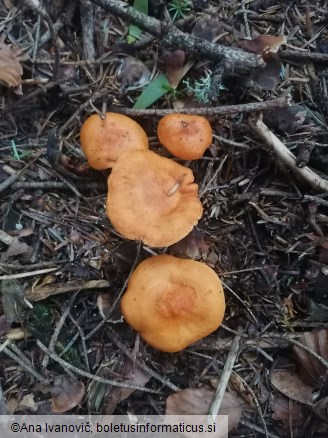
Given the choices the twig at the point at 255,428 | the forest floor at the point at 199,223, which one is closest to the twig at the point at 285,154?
the forest floor at the point at 199,223

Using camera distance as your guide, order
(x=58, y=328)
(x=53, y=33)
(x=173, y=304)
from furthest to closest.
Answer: (x=53, y=33) < (x=58, y=328) < (x=173, y=304)

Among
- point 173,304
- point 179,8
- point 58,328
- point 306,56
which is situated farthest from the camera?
point 179,8

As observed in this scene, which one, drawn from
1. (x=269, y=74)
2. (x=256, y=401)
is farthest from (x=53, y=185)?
(x=256, y=401)

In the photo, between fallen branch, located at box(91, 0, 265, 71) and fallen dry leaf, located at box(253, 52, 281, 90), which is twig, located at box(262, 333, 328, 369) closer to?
fallen dry leaf, located at box(253, 52, 281, 90)

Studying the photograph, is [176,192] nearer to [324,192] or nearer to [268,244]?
[268,244]

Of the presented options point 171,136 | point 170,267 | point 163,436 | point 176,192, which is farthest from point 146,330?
point 171,136

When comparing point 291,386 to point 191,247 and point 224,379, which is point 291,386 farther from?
point 191,247
